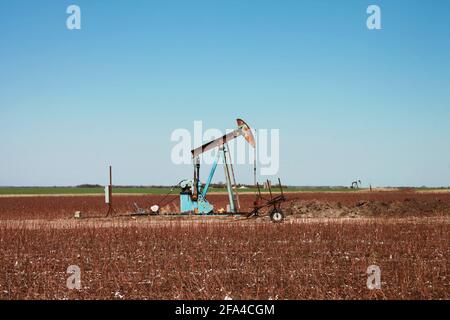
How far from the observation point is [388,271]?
13.4 m

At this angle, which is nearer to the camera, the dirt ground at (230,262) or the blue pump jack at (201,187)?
the dirt ground at (230,262)

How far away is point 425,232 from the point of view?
2192 cm

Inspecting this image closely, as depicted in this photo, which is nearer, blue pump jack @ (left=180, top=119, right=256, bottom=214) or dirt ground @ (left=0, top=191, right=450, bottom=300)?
dirt ground @ (left=0, top=191, right=450, bottom=300)

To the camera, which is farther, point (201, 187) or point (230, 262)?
point (201, 187)

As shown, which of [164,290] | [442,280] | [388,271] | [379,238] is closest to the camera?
[164,290]
